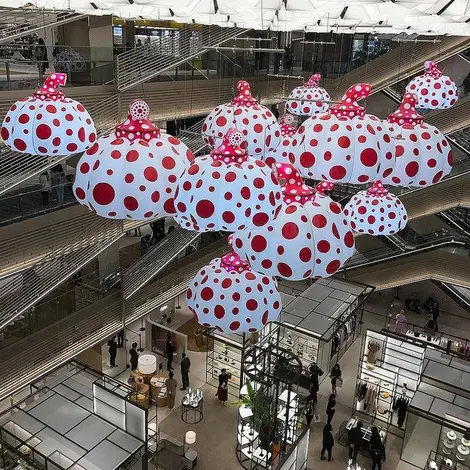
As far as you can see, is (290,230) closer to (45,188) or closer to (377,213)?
(377,213)

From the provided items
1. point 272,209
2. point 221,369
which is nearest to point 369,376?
point 221,369

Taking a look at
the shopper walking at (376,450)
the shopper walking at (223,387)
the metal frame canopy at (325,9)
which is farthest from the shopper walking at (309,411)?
the metal frame canopy at (325,9)

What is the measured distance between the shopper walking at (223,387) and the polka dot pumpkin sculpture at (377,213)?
666 cm

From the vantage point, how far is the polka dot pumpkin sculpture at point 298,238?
4297mm

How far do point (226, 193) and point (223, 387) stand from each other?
33.4ft

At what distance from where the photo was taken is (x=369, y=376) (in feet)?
43.3

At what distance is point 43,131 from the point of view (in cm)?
556

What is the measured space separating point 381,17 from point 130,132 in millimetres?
2048

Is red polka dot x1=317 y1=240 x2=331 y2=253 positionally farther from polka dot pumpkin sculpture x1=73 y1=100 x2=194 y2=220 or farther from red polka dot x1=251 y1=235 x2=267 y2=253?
polka dot pumpkin sculpture x1=73 y1=100 x2=194 y2=220

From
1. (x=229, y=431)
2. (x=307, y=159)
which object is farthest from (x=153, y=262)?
(x=307, y=159)

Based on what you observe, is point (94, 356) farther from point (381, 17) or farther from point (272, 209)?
point (381, 17)

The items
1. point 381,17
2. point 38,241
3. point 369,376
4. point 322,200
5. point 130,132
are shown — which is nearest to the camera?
point 381,17

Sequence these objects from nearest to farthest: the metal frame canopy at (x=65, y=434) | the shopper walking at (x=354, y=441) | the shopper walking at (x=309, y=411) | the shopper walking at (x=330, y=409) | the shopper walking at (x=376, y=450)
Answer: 1. the metal frame canopy at (x=65, y=434)
2. the shopper walking at (x=376, y=450)
3. the shopper walking at (x=354, y=441)
4. the shopper walking at (x=330, y=409)
5. the shopper walking at (x=309, y=411)

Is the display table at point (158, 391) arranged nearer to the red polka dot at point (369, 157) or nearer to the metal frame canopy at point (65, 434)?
the metal frame canopy at point (65, 434)
